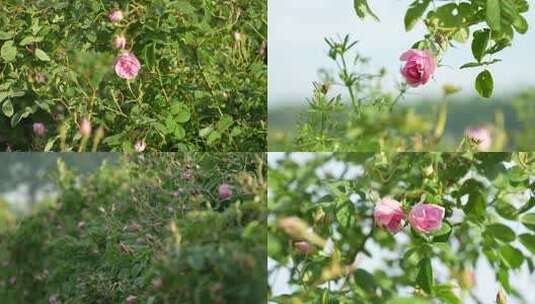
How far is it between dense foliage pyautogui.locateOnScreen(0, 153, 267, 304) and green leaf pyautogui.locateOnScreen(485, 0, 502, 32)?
21.5 inches

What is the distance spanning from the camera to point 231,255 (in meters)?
1.75

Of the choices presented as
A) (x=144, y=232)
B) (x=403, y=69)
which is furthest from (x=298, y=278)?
(x=403, y=69)

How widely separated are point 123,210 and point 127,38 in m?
0.36

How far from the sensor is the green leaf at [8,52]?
2016 millimetres

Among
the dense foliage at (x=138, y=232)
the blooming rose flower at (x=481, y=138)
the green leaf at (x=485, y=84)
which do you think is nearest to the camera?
the dense foliage at (x=138, y=232)

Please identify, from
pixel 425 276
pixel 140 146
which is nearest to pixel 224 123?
pixel 140 146

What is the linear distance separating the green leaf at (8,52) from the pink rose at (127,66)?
0.23 metres

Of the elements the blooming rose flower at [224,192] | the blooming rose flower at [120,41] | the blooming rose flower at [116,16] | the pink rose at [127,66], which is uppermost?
the blooming rose flower at [116,16]

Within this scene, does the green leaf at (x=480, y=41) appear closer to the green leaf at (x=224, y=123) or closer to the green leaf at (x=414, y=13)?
the green leaf at (x=414, y=13)

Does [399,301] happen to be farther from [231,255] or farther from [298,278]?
[231,255]

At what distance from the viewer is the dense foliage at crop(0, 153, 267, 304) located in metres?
1.80

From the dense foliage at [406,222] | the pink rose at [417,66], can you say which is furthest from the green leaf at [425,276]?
the pink rose at [417,66]

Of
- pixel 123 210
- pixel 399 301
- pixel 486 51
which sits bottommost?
pixel 399 301

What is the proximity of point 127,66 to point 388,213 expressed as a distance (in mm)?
623
